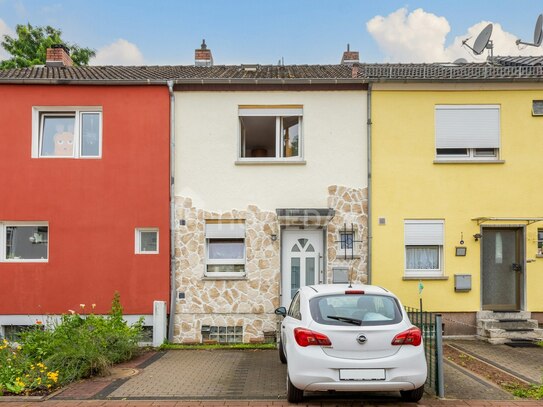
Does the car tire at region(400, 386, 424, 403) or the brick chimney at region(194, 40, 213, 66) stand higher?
the brick chimney at region(194, 40, 213, 66)

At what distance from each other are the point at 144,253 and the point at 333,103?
5.91 meters

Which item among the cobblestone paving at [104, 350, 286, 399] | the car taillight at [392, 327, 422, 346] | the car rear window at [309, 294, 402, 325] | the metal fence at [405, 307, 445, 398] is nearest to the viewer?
the car taillight at [392, 327, 422, 346]

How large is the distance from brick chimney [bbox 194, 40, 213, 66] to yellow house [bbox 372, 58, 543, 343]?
7882 millimetres

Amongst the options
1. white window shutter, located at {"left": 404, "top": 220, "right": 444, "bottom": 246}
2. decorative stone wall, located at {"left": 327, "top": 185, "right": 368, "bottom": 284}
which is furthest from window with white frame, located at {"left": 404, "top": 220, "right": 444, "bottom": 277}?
decorative stone wall, located at {"left": 327, "top": 185, "right": 368, "bottom": 284}

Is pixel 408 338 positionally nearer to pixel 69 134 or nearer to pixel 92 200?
pixel 92 200

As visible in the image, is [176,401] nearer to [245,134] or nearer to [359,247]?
[359,247]

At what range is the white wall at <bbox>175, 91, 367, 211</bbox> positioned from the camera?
1287 cm

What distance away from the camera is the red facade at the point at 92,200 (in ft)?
41.4

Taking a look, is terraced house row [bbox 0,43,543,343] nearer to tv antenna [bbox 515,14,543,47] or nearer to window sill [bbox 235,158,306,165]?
window sill [bbox 235,158,306,165]

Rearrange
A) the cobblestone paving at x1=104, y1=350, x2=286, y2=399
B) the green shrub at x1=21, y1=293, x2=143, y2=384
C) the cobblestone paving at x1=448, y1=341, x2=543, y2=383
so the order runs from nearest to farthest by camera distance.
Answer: the cobblestone paving at x1=104, y1=350, x2=286, y2=399
the green shrub at x1=21, y1=293, x2=143, y2=384
the cobblestone paving at x1=448, y1=341, x2=543, y2=383

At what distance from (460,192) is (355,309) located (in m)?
6.76

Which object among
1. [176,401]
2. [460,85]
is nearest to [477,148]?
[460,85]

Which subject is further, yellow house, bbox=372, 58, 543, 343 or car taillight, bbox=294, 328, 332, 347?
yellow house, bbox=372, 58, 543, 343

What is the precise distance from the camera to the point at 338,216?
12805mm
